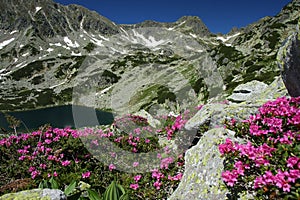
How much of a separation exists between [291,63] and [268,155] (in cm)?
389

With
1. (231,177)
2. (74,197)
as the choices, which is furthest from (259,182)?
(74,197)

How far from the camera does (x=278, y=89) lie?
1014cm

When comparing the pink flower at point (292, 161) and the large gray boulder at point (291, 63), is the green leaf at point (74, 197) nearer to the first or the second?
the pink flower at point (292, 161)

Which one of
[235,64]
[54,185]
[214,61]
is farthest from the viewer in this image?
[214,61]

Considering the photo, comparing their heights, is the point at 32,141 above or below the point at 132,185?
above

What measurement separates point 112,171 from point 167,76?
124 m

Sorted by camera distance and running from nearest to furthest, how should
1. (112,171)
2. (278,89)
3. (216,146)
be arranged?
(216,146) → (112,171) → (278,89)

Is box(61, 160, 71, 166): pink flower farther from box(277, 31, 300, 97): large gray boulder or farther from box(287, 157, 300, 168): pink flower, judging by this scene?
box(277, 31, 300, 97): large gray boulder

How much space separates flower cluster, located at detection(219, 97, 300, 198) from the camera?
3346mm

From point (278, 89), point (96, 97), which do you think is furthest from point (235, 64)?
point (96, 97)

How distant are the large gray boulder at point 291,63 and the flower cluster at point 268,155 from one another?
152cm

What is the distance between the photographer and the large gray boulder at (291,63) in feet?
20.8

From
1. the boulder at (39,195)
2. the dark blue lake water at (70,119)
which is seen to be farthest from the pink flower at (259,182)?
the dark blue lake water at (70,119)

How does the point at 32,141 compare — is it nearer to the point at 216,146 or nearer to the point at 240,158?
the point at 216,146
